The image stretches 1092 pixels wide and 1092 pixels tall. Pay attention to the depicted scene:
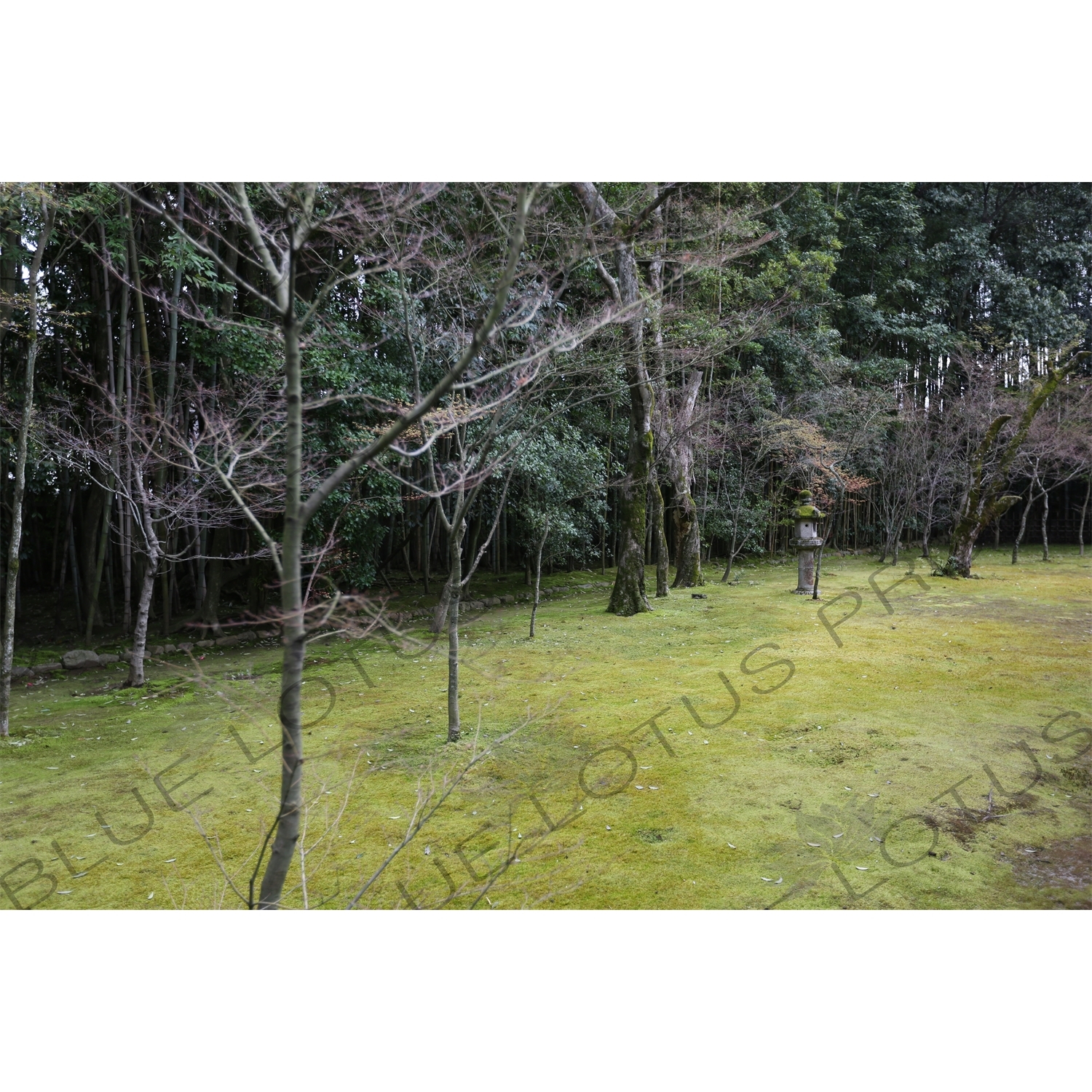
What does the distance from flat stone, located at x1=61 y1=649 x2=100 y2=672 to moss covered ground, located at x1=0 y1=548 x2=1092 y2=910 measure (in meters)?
0.14

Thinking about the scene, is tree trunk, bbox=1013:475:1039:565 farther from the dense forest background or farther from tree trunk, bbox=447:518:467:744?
tree trunk, bbox=447:518:467:744

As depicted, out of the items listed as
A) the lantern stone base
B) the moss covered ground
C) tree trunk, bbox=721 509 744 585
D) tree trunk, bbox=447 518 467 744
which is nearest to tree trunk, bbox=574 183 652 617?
the moss covered ground

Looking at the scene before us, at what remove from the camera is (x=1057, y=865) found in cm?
250

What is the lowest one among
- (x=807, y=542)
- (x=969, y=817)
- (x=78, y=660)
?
(x=78, y=660)

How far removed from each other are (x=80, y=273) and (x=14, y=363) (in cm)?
97

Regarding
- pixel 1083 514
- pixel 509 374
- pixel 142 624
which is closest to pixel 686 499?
pixel 509 374

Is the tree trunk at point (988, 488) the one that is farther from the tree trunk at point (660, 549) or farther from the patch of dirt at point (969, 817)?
the patch of dirt at point (969, 817)

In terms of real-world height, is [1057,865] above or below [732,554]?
above

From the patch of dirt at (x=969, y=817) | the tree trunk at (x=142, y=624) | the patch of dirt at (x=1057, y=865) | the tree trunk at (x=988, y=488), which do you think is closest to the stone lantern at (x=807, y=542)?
the tree trunk at (x=988, y=488)

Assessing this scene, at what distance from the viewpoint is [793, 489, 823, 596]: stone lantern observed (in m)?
8.32

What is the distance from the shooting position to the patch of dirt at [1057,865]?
7.88ft

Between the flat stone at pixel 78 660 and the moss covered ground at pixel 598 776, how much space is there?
14cm

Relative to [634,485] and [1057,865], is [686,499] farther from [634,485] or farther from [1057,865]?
[1057,865]

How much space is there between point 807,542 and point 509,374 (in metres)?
5.08
